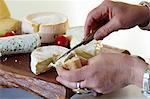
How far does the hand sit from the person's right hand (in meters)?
0.15

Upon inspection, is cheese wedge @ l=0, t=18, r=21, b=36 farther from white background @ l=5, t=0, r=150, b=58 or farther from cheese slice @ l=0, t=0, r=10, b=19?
white background @ l=5, t=0, r=150, b=58

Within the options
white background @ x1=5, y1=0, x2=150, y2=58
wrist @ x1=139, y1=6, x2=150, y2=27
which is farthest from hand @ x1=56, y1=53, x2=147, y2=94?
white background @ x1=5, y1=0, x2=150, y2=58

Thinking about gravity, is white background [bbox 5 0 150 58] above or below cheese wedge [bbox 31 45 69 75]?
below

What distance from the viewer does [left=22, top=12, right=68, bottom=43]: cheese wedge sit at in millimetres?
875

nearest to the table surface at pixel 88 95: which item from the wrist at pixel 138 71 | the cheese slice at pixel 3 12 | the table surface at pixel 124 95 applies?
the table surface at pixel 124 95

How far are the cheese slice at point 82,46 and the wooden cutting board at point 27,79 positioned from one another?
83 millimetres

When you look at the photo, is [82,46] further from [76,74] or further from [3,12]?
[3,12]

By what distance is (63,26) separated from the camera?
2.97 feet

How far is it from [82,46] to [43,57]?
0.31ft

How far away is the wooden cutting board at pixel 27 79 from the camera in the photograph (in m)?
0.71

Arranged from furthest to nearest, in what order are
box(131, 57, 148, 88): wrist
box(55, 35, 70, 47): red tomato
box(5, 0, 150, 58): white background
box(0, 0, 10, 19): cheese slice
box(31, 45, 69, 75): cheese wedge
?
box(5, 0, 150, 58): white background < box(0, 0, 10, 19): cheese slice < box(55, 35, 70, 47): red tomato < box(31, 45, 69, 75): cheese wedge < box(131, 57, 148, 88): wrist

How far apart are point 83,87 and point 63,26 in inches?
10.9

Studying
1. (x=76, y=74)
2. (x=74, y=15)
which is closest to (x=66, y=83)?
(x=76, y=74)

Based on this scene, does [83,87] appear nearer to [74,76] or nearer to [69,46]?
[74,76]
